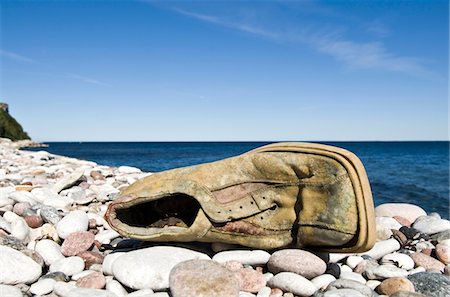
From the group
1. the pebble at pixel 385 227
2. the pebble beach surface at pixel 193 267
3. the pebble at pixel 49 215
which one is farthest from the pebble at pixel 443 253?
the pebble at pixel 49 215

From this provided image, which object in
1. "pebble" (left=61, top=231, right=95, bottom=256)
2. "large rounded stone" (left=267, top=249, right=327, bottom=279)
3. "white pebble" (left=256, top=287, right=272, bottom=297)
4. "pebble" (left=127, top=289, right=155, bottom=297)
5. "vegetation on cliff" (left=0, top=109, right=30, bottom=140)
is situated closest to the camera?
"pebble" (left=127, top=289, right=155, bottom=297)

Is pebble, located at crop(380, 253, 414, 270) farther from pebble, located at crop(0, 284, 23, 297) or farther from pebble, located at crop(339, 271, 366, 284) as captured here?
pebble, located at crop(0, 284, 23, 297)

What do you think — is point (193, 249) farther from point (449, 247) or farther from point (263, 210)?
point (449, 247)

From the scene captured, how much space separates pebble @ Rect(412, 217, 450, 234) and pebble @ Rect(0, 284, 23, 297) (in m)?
4.42

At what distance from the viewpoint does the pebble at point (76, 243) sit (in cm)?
377

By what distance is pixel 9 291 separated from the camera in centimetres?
282

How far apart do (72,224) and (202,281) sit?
2.09 metres

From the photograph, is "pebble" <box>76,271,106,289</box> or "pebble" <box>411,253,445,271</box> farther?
"pebble" <box>411,253,445,271</box>

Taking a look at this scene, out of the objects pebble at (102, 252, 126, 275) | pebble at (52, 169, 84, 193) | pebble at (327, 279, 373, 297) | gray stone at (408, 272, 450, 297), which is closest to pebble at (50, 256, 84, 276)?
pebble at (102, 252, 126, 275)

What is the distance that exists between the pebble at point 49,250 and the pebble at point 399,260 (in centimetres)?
312

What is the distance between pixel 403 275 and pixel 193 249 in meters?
1.87

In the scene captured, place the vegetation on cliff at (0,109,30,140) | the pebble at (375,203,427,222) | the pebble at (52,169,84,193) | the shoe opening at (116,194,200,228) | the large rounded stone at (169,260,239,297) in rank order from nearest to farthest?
the large rounded stone at (169,260,239,297) < the shoe opening at (116,194,200,228) < the pebble at (375,203,427,222) < the pebble at (52,169,84,193) < the vegetation on cliff at (0,109,30,140)

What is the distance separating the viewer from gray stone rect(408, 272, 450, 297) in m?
2.96

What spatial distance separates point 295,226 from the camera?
3484 millimetres
